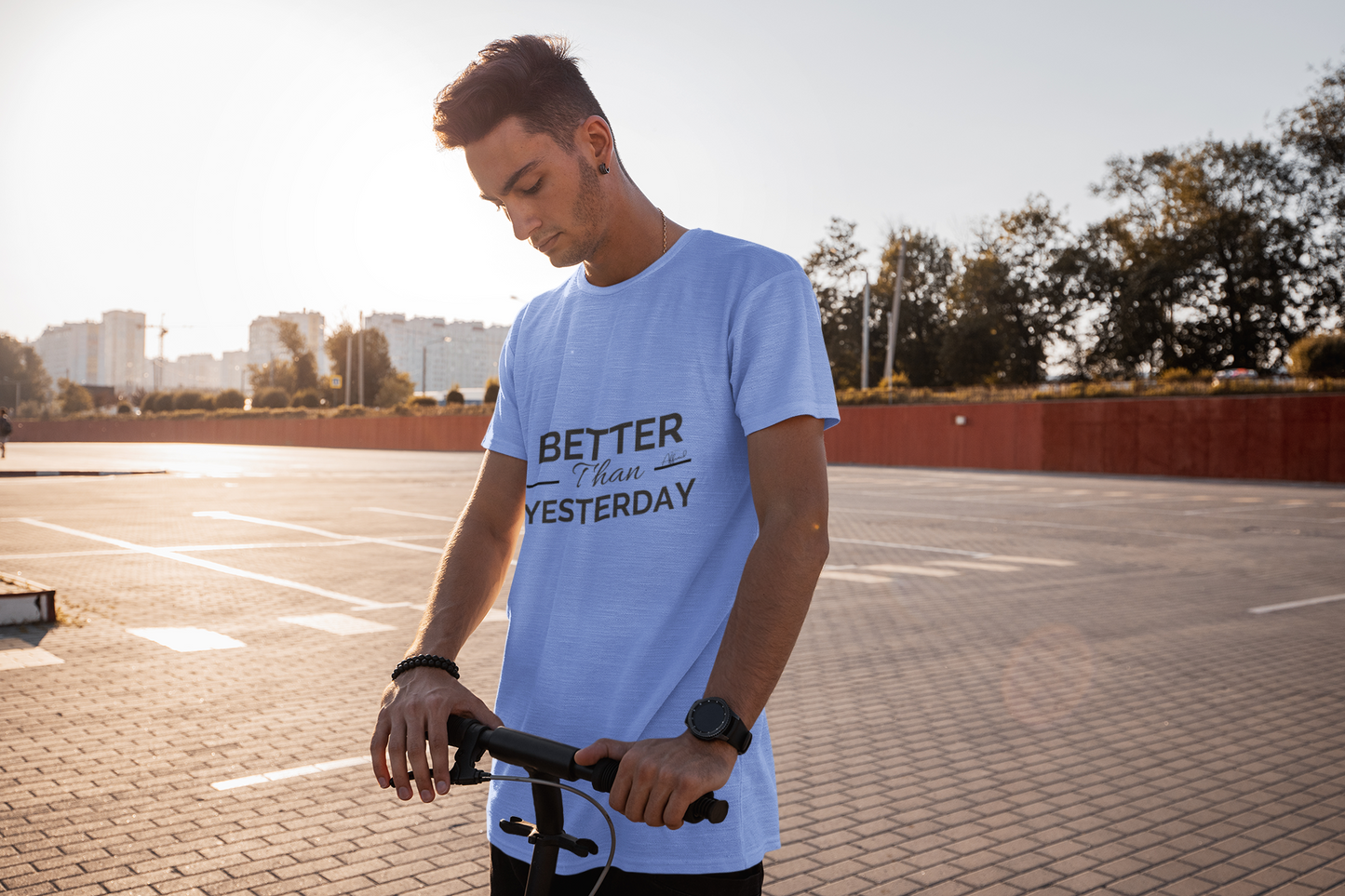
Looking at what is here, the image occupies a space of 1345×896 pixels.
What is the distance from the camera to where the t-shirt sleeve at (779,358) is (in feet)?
5.13

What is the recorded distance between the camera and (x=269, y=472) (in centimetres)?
3134

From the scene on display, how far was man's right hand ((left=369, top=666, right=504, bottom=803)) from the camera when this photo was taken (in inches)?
59.5

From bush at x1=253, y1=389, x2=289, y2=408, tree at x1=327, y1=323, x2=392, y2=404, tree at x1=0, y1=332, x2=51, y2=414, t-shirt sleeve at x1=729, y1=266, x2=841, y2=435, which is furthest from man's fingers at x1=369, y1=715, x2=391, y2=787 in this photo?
tree at x1=0, y1=332, x2=51, y2=414

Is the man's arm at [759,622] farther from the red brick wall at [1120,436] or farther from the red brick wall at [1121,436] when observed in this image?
the red brick wall at [1121,436]

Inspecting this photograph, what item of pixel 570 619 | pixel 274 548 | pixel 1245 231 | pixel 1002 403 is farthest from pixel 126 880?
pixel 1245 231

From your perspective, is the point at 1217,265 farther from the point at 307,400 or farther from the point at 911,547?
the point at 307,400

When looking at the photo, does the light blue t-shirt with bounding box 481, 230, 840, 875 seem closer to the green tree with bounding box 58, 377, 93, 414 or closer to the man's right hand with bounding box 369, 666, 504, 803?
the man's right hand with bounding box 369, 666, 504, 803

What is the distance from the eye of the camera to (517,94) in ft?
5.36

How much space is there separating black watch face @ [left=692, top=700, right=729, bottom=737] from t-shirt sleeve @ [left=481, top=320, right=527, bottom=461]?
2.31ft

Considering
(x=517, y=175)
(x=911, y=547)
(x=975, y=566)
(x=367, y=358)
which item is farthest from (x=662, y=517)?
(x=367, y=358)

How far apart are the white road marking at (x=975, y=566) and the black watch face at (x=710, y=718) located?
10.8m

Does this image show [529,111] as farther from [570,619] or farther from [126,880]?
[126,880]

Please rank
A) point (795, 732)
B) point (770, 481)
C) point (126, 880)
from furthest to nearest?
point (795, 732)
point (126, 880)
point (770, 481)

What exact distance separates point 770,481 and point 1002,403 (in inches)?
1565
